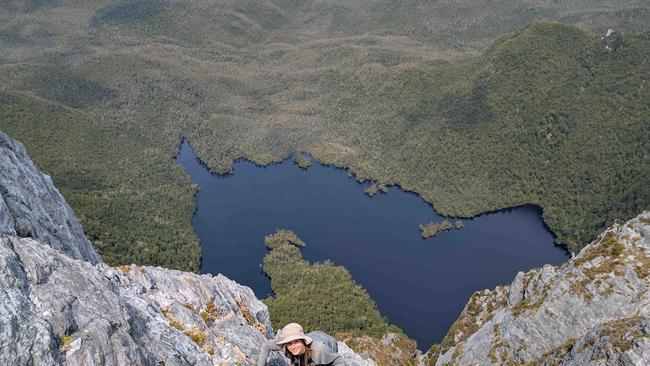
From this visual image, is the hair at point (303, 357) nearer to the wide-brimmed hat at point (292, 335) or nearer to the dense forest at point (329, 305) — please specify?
the wide-brimmed hat at point (292, 335)

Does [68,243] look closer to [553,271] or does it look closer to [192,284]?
[192,284]

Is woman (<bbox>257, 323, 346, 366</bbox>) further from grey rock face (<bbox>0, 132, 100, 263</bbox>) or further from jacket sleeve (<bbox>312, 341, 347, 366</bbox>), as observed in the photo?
grey rock face (<bbox>0, 132, 100, 263</bbox>)

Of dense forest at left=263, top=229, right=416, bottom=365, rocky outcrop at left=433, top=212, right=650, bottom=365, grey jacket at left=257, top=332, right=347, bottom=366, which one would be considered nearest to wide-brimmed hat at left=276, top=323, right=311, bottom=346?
grey jacket at left=257, top=332, right=347, bottom=366

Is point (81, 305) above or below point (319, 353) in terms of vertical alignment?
below

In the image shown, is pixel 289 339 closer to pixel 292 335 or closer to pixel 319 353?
pixel 292 335

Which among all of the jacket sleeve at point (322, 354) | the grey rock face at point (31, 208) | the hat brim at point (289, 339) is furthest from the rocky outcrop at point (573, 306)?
the grey rock face at point (31, 208)

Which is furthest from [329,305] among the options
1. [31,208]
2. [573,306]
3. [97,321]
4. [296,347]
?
[296,347]

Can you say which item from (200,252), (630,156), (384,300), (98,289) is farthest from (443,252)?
(98,289)
